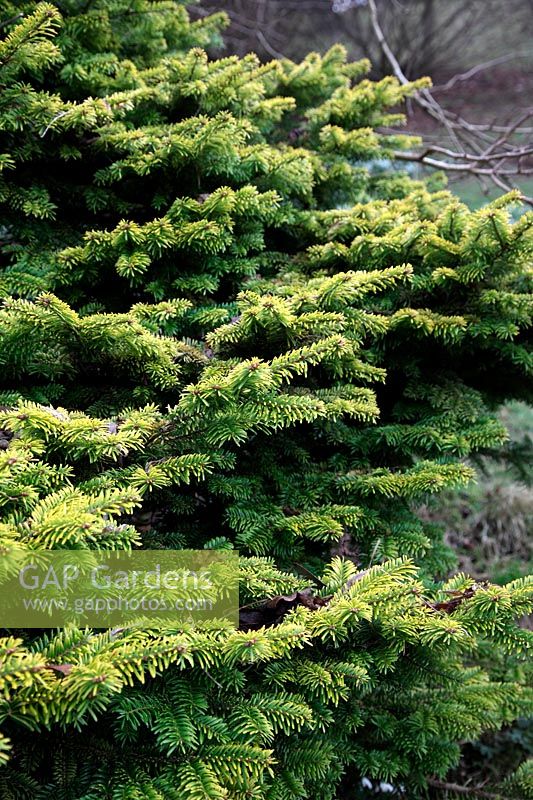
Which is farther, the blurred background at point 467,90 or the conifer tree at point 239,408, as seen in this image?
the blurred background at point 467,90

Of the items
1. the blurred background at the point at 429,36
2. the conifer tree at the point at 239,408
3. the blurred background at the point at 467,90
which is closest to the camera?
the conifer tree at the point at 239,408

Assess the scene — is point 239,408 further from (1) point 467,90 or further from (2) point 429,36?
(1) point 467,90

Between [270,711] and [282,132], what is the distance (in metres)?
2.32

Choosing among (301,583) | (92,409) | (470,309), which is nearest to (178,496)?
(92,409)

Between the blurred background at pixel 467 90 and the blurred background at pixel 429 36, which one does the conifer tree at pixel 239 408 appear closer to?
the blurred background at pixel 467 90

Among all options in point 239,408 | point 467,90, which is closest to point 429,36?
point 467,90

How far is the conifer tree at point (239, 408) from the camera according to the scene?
1164 millimetres

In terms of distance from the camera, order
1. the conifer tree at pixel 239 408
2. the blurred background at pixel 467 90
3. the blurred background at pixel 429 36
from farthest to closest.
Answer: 1. the blurred background at pixel 429 36
2. the blurred background at pixel 467 90
3. the conifer tree at pixel 239 408

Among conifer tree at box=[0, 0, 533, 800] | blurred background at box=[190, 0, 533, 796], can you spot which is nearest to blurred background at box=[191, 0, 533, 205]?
blurred background at box=[190, 0, 533, 796]

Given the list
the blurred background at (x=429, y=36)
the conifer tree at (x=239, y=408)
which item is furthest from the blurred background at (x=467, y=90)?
the conifer tree at (x=239, y=408)

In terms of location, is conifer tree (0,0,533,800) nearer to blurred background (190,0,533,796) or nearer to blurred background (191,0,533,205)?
blurred background (190,0,533,796)

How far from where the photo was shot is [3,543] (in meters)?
0.97

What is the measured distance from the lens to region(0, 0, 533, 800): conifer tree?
45.8 inches

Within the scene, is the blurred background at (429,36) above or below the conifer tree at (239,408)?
above
